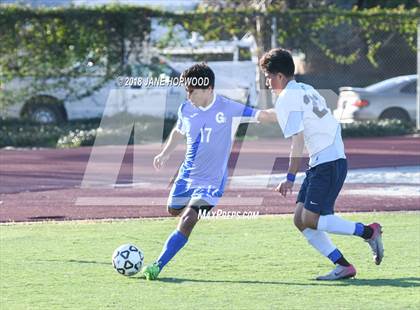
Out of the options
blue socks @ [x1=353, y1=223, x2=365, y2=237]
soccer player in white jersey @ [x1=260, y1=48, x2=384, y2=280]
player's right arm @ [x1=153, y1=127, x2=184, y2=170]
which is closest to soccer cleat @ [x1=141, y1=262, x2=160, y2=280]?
player's right arm @ [x1=153, y1=127, x2=184, y2=170]

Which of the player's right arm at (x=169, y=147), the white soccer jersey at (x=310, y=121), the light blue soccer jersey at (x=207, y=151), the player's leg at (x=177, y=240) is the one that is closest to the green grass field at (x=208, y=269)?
the player's leg at (x=177, y=240)

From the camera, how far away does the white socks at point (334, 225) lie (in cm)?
900

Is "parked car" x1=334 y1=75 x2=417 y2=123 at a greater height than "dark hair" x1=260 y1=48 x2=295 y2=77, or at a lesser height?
lesser

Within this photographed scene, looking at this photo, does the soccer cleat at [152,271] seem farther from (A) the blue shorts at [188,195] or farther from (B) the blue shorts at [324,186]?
(B) the blue shorts at [324,186]

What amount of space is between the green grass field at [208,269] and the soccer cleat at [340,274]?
0.07m

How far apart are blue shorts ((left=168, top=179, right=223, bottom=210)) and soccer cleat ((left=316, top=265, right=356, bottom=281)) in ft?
4.04

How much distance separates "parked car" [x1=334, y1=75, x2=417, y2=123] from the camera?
26.7 meters

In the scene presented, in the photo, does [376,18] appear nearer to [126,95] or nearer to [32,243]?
[126,95]

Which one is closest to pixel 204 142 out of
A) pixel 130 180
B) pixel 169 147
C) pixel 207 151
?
pixel 207 151

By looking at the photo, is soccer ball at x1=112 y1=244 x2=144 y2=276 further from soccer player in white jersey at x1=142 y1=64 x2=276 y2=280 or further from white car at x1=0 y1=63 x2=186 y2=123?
white car at x1=0 y1=63 x2=186 y2=123

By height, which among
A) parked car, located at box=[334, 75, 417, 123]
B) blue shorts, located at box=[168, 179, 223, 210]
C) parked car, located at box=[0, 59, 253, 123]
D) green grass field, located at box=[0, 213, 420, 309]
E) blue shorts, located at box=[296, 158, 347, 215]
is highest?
blue shorts, located at box=[296, 158, 347, 215]

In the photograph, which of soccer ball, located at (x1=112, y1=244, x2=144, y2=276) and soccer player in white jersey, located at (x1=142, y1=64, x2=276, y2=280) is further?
soccer player in white jersey, located at (x1=142, y1=64, x2=276, y2=280)

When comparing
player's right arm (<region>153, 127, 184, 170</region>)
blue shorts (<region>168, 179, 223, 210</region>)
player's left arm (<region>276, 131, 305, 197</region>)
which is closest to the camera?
player's left arm (<region>276, 131, 305, 197</region>)

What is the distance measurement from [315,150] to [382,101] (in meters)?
18.5
